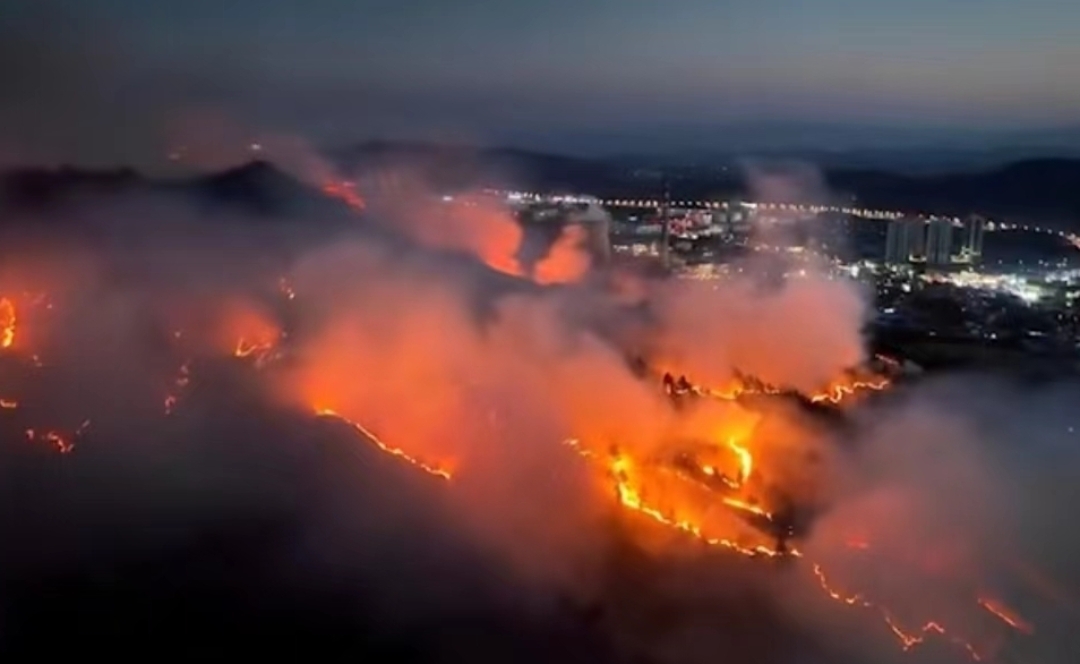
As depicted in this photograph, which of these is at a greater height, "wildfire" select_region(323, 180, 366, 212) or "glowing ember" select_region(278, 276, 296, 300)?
"wildfire" select_region(323, 180, 366, 212)

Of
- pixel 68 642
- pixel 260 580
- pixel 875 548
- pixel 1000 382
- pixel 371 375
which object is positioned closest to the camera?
pixel 68 642

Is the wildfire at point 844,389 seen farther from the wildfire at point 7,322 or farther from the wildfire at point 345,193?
the wildfire at point 7,322

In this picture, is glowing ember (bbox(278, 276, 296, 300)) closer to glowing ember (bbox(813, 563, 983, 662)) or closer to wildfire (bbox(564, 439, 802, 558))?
wildfire (bbox(564, 439, 802, 558))

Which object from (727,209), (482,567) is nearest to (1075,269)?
(727,209)

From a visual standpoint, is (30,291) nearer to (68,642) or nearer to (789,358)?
(68,642)

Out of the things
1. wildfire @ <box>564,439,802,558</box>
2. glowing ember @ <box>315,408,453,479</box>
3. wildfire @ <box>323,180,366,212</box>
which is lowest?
wildfire @ <box>564,439,802,558</box>

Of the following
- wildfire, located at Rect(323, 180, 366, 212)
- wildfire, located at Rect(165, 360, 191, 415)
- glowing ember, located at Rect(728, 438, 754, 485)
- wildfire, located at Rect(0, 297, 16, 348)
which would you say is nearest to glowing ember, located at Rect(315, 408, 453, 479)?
wildfire, located at Rect(165, 360, 191, 415)
